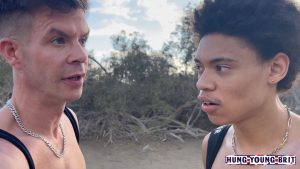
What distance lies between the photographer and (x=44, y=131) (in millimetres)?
2361

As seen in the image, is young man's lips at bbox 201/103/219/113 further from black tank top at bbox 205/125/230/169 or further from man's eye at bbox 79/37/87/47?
man's eye at bbox 79/37/87/47

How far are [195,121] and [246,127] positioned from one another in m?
7.06

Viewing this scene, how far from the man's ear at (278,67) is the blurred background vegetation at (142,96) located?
20.9 feet

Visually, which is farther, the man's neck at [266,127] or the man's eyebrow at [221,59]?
A: the man's neck at [266,127]

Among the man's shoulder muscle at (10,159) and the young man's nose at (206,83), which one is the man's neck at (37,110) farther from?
the young man's nose at (206,83)

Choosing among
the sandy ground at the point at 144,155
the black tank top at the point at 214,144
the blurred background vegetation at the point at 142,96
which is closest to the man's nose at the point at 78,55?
the black tank top at the point at 214,144

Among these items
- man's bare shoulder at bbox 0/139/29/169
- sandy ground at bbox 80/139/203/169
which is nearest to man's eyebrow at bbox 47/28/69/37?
man's bare shoulder at bbox 0/139/29/169

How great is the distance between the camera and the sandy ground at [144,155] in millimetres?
6895

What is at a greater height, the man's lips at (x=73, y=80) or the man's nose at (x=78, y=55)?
the man's nose at (x=78, y=55)

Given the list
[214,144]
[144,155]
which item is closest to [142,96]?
[144,155]

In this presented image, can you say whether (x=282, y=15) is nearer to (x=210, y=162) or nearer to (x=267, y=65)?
(x=267, y=65)

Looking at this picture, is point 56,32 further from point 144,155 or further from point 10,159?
point 144,155

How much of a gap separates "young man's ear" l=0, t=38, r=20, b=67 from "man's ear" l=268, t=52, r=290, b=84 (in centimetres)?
132

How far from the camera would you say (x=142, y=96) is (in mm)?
8867
